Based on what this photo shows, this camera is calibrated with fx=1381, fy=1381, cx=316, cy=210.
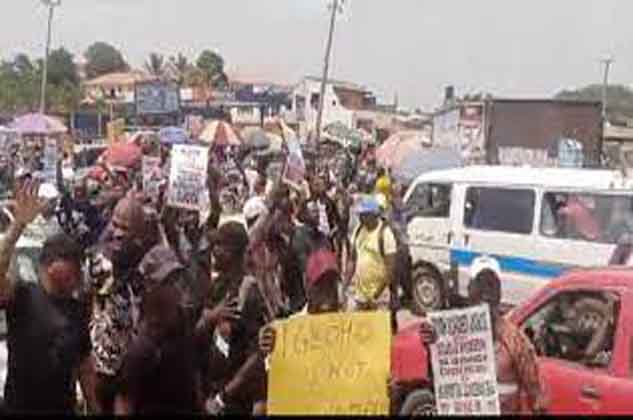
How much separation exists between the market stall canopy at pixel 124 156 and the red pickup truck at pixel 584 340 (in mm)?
8601

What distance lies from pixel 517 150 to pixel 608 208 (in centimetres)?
1488

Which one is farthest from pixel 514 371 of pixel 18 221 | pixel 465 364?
pixel 18 221

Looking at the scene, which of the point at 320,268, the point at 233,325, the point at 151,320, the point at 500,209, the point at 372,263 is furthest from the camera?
the point at 500,209

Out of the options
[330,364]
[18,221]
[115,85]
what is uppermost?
[18,221]

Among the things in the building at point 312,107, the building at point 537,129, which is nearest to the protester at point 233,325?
the building at point 537,129

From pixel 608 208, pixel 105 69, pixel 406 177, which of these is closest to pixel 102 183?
pixel 608 208

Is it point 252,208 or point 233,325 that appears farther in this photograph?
point 252,208

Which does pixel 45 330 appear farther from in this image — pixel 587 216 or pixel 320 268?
pixel 587 216

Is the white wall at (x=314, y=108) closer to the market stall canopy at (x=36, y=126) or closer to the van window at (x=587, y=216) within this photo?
the market stall canopy at (x=36, y=126)

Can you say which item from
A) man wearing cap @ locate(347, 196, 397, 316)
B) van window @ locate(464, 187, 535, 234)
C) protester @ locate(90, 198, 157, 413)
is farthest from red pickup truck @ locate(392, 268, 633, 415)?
van window @ locate(464, 187, 535, 234)

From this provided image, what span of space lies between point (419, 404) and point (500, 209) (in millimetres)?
9362

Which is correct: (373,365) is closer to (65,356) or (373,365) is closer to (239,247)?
(239,247)

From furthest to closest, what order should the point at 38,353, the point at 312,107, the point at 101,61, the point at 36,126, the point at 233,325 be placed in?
the point at 101,61 < the point at 312,107 < the point at 36,126 < the point at 233,325 < the point at 38,353

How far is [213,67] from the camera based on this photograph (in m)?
139
